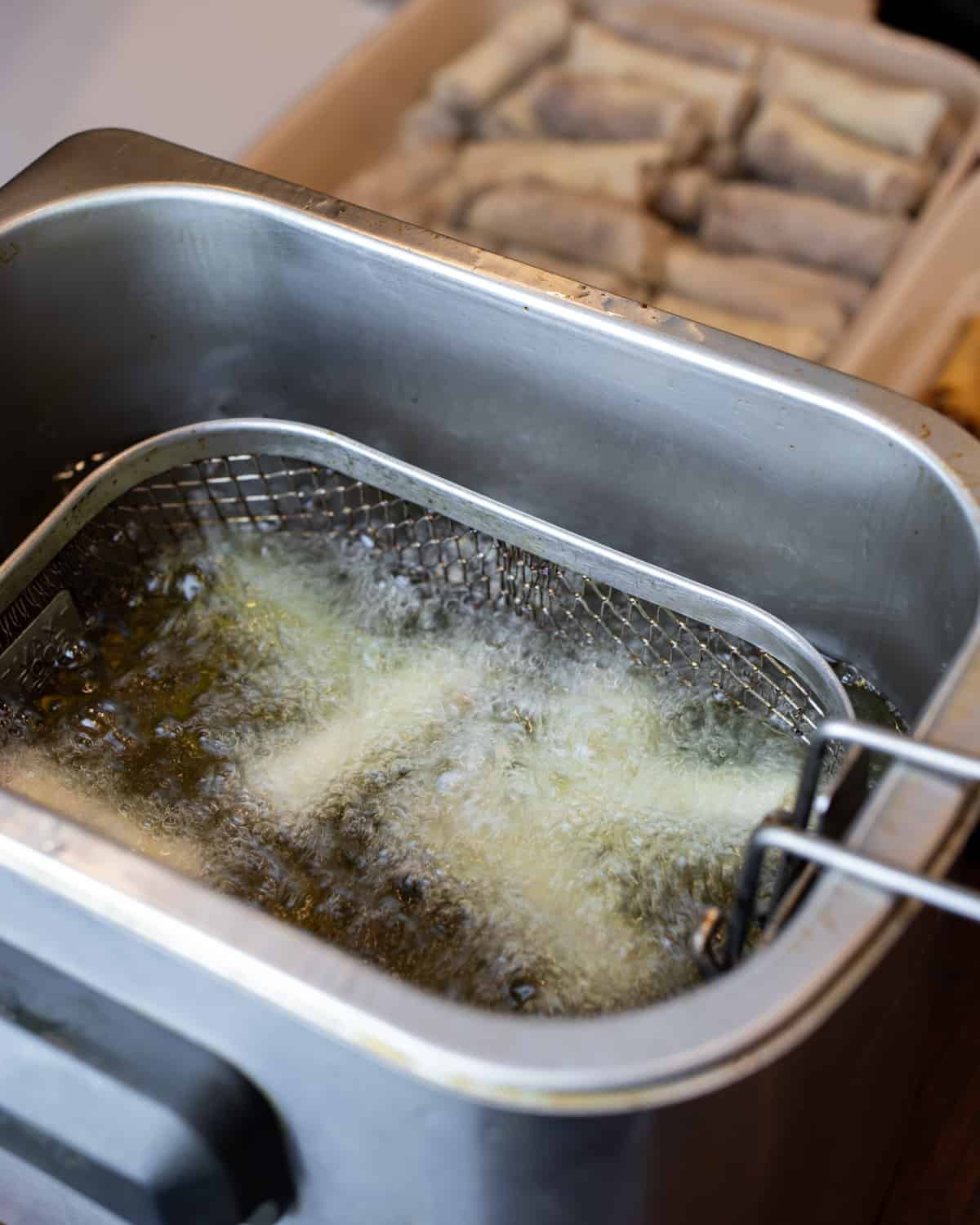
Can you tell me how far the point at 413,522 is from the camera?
0.73 metres

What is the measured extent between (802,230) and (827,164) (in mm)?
85

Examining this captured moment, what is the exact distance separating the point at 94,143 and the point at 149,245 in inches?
2.6

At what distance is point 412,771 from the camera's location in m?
0.65

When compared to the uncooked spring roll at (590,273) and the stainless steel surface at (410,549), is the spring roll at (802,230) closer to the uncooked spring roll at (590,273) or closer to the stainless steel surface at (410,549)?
the uncooked spring roll at (590,273)

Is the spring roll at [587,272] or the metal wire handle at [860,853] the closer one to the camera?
the metal wire handle at [860,853]

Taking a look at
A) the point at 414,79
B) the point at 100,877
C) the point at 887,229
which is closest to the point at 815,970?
the point at 100,877

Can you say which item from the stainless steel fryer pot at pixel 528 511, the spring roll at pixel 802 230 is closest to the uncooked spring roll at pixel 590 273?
the spring roll at pixel 802 230

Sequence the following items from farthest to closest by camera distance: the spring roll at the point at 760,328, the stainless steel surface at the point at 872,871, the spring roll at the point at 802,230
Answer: the spring roll at the point at 802,230 < the spring roll at the point at 760,328 < the stainless steel surface at the point at 872,871

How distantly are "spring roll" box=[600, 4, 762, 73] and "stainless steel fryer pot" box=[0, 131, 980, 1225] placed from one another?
32.9 inches

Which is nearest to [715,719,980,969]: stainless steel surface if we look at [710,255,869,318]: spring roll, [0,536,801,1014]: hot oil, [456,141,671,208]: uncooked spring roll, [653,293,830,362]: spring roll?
[0,536,801,1014]: hot oil

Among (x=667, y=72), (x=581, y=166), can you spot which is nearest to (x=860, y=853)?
(x=581, y=166)

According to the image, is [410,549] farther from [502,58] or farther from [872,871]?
[502,58]

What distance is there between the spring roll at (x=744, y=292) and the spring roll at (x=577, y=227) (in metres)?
0.03

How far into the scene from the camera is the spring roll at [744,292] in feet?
3.75
